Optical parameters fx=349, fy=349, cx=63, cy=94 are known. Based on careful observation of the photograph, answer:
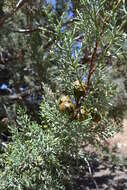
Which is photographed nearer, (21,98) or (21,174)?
(21,174)

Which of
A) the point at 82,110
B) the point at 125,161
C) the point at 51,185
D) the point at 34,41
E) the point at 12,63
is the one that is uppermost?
the point at 12,63

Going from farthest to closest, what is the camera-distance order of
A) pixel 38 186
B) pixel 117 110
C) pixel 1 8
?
pixel 117 110
pixel 1 8
pixel 38 186

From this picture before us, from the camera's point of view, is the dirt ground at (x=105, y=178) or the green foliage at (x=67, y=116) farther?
the dirt ground at (x=105, y=178)

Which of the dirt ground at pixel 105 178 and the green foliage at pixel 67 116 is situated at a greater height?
the dirt ground at pixel 105 178

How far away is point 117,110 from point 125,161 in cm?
103

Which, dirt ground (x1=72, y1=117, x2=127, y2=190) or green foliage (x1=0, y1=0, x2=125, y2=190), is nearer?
green foliage (x1=0, y1=0, x2=125, y2=190)

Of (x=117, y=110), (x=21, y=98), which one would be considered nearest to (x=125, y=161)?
(x=117, y=110)

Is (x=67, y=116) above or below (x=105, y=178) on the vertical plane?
below

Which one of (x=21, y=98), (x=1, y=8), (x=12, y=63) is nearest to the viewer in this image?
(x=1, y=8)

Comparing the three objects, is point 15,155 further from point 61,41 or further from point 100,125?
point 61,41

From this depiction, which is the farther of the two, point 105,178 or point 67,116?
point 105,178

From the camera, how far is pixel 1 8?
275cm

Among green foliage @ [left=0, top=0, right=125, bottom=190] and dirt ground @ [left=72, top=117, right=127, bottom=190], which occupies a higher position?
dirt ground @ [left=72, top=117, right=127, bottom=190]

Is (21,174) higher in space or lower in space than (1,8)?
lower
